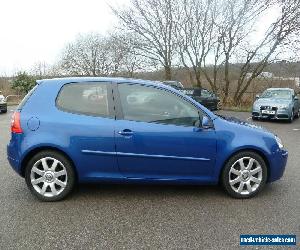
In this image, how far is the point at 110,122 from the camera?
3.95 meters

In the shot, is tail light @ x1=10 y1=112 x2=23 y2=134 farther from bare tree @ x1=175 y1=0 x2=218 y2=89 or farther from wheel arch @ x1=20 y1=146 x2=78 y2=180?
bare tree @ x1=175 y1=0 x2=218 y2=89

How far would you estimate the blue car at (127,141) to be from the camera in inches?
155

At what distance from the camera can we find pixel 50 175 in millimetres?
4000

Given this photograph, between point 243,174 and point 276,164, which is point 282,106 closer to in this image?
point 276,164

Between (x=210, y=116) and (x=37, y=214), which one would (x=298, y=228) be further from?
(x=37, y=214)

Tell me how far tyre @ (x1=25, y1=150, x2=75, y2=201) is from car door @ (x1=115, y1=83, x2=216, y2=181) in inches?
26.9

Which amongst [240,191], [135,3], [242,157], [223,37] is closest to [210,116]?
[242,157]

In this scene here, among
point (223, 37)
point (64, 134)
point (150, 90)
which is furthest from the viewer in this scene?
point (223, 37)

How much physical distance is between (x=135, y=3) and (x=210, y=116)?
19892mm

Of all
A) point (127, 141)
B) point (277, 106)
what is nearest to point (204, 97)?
point (277, 106)

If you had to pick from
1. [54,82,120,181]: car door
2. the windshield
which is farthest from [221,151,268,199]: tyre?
the windshield

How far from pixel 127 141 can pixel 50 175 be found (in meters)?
1.07

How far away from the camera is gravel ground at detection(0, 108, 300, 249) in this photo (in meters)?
3.09

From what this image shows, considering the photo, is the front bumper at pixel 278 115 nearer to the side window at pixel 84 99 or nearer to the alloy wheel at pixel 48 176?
the side window at pixel 84 99
